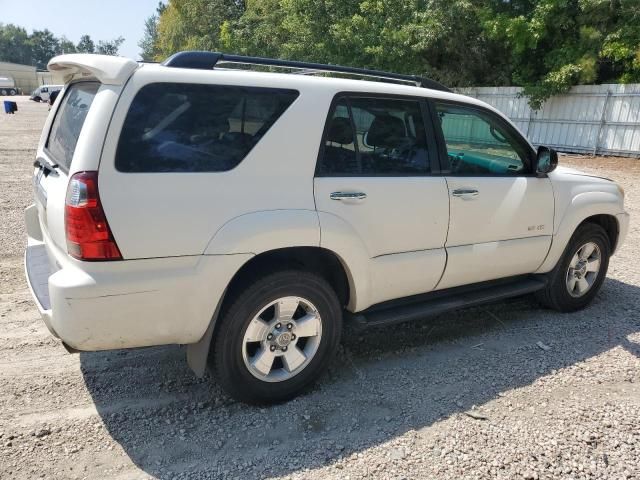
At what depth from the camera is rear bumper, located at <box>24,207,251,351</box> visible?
248cm

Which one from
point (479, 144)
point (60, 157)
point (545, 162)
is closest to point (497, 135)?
point (479, 144)

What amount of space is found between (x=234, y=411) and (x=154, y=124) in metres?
1.73

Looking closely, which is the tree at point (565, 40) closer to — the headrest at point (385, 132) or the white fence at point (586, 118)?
the white fence at point (586, 118)

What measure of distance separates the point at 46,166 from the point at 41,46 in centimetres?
17407

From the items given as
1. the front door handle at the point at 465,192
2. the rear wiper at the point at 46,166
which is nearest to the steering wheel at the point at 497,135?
the front door handle at the point at 465,192

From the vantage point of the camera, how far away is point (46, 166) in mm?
3086

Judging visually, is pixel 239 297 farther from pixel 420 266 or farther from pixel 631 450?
pixel 631 450

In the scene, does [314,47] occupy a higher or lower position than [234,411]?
higher

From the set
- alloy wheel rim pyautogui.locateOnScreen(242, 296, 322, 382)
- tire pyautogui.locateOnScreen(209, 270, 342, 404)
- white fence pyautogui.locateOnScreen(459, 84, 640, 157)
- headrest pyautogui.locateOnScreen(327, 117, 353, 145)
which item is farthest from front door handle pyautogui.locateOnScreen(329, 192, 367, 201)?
white fence pyautogui.locateOnScreen(459, 84, 640, 157)

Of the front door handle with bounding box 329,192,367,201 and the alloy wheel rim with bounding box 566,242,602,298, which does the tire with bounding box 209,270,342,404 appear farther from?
the alloy wheel rim with bounding box 566,242,602,298

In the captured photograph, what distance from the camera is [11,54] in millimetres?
140250

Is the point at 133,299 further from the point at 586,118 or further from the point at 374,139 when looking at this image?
the point at 586,118

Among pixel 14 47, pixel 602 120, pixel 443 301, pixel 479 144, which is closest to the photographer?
pixel 443 301

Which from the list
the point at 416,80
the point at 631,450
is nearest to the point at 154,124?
the point at 416,80
